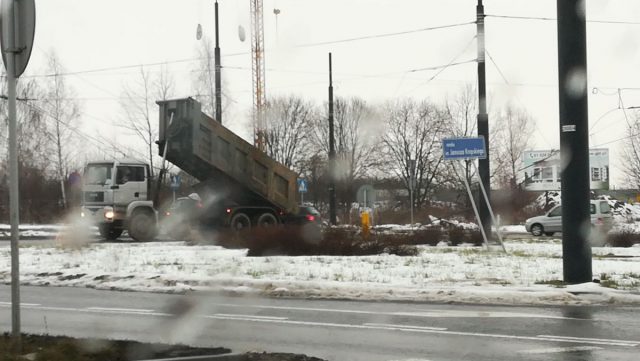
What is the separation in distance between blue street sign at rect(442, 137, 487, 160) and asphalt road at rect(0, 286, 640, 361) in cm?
778

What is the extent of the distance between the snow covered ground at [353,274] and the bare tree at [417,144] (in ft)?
142

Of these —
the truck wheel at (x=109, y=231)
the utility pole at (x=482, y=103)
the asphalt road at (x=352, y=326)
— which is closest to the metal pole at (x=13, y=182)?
the asphalt road at (x=352, y=326)

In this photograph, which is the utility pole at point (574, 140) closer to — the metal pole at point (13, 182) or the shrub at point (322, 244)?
the shrub at point (322, 244)

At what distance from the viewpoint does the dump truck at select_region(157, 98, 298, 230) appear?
21734mm

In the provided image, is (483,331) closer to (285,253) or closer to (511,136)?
(285,253)

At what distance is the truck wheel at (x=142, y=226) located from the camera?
77.0 feet

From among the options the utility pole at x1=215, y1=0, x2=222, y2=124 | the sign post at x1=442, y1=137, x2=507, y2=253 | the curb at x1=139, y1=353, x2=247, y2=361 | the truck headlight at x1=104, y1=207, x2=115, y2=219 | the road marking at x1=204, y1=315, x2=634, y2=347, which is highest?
the utility pole at x1=215, y1=0, x2=222, y2=124

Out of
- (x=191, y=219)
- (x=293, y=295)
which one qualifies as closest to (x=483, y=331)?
(x=293, y=295)

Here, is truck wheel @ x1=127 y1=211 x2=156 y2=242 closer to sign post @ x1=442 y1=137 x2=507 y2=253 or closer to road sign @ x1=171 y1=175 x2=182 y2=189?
road sign @ x1=171 y1=175 x2=182 y2=189

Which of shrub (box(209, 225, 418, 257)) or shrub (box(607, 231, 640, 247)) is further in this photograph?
shrub (box(607, 231, 640, 247))

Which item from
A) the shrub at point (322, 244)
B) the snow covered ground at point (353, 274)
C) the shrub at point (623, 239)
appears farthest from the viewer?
the shrub at point (623, 239)

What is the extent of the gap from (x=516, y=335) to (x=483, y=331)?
1.36 feet

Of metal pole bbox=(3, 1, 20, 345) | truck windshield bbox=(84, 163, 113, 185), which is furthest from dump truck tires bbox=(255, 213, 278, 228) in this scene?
metal pole bbox=(3, 1, 20, 345)

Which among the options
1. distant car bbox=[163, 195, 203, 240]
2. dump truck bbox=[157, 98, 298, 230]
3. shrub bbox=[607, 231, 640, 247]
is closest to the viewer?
shrub bbox=[607, 231, 640, 247]
